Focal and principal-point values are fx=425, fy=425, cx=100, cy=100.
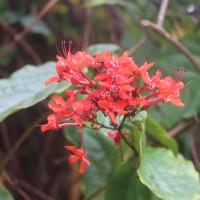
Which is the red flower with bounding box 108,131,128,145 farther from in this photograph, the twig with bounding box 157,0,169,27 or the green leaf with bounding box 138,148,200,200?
the twig with bounding box 157,0,169,27

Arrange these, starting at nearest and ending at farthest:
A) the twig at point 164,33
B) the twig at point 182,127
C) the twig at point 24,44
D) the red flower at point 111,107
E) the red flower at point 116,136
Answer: the red flower at point 111,107 → the red flower at point 116,136 → the twig at point 164,33 → the twig at point 182,127 → the twig at point 24,44

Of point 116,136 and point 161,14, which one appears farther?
point 161,14

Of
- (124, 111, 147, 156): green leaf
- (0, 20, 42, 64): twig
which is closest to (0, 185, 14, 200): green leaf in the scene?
(124, 111, 147, 156): green leaf

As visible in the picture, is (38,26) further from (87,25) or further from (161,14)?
(161,14)

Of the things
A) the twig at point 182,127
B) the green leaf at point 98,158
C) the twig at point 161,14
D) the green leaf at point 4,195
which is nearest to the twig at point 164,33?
the twig at point 161,14

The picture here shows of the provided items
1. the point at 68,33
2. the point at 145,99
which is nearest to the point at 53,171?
the point at 68,33

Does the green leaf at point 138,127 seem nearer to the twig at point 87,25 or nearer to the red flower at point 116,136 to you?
the red flower at point 116,136

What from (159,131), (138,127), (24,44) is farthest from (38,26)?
(138,127)
